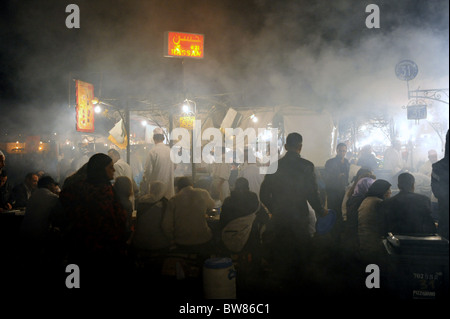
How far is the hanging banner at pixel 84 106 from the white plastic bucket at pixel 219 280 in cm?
505

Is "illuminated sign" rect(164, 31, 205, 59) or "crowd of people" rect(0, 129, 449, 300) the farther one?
"illuminated sign" rect(164, 31, 205, 59)

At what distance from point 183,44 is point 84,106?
2652 mm

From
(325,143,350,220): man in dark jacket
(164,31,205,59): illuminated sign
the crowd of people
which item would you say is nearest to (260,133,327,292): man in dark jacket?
the crowd of people

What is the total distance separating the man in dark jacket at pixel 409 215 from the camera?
9.05ft

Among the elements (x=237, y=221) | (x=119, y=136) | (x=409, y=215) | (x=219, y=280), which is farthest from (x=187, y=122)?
(x=409, y=215)

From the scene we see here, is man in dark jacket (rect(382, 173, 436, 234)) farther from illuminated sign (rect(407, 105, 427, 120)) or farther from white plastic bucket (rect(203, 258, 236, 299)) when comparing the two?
illuminated sign (rect(407, 105, 427, 120))

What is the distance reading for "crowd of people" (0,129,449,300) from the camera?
2.38m

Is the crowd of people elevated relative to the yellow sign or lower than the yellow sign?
lower

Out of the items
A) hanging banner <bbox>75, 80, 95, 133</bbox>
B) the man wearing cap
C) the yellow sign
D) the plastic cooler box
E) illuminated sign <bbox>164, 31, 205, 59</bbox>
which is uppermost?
illuminated sign <bbox>164, 31, 205, 59</bbox>

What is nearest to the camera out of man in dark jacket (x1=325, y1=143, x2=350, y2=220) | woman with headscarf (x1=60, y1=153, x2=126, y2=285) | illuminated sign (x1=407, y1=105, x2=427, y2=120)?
woman with headscarf (x1=60, y1=153, x2=126, y2=285)

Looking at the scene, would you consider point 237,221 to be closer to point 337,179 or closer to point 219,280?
point 219,280

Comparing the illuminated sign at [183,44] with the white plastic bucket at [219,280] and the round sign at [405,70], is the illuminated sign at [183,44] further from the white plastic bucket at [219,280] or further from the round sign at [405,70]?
the white plastic bucket at [219,280]

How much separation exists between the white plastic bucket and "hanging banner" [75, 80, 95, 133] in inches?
199
